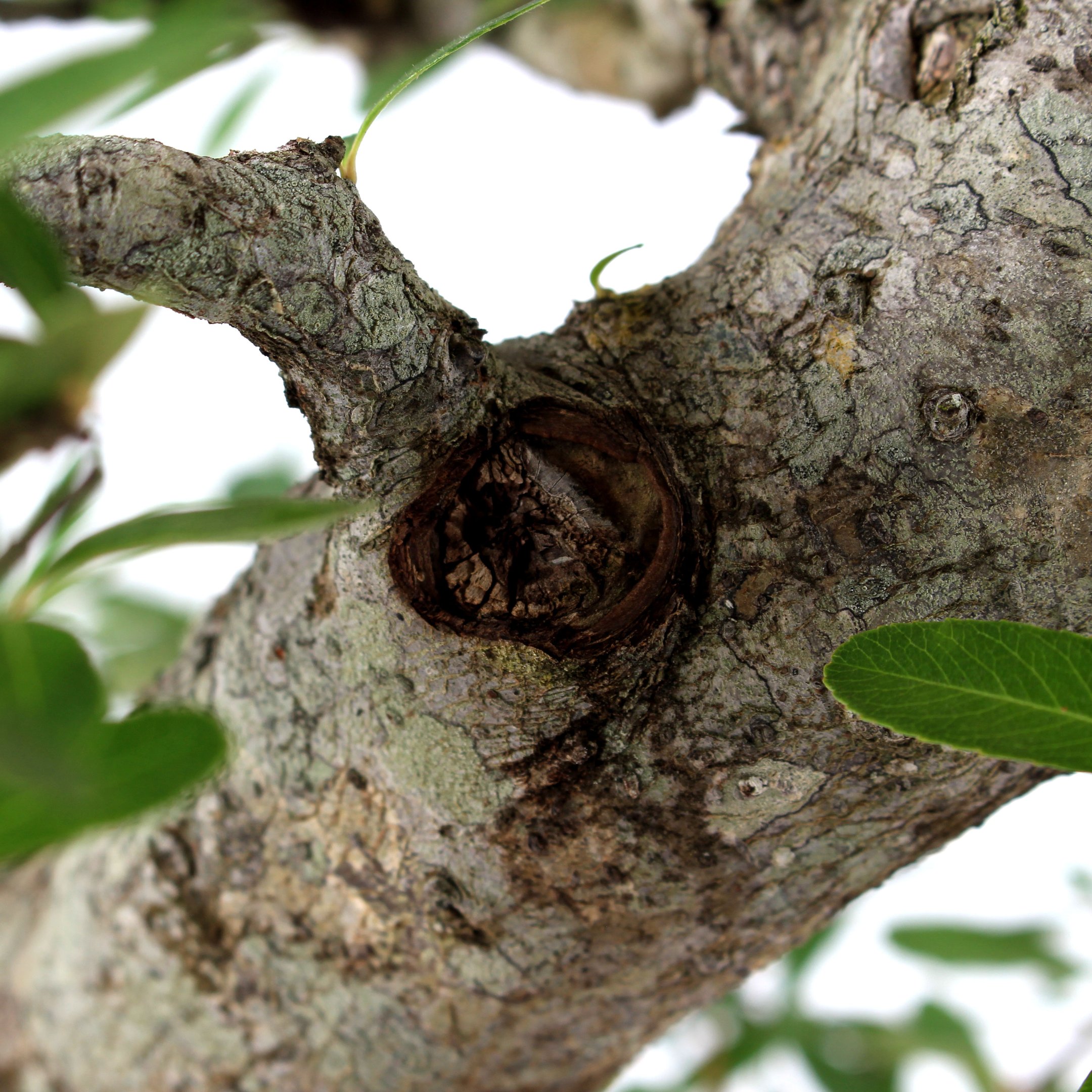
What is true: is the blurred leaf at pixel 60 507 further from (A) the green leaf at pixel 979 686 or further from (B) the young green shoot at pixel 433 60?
(A) the green leaf at pixel 979 686

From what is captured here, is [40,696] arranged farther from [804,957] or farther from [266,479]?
[804,957]

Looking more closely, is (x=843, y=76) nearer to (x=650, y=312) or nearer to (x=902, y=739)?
(x=650, y=312)

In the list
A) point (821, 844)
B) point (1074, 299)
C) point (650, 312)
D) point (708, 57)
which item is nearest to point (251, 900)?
point (821, 844)

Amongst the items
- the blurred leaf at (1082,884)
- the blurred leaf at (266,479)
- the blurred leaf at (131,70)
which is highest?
the blurred leaf at (131,70)

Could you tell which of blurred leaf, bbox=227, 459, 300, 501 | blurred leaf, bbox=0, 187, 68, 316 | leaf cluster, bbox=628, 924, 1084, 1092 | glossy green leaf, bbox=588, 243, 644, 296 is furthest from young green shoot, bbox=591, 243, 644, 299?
leaf cluster, bbox=628, 924, 1084, 1092

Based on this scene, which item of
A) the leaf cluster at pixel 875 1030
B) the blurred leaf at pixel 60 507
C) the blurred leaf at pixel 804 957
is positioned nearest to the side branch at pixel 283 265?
the blurred leaf at pixel 60 507

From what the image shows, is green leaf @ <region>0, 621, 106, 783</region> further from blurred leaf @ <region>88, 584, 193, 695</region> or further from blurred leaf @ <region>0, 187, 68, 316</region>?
blurred leaf @ <region>88, 584, 193, 695</region>
